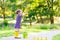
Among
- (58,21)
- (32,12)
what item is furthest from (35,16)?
(58,21)

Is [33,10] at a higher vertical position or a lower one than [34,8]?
lower

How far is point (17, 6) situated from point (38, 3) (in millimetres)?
2932

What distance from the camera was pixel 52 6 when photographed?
32.7 metres

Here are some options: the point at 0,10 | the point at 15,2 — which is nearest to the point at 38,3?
the point at 15,2

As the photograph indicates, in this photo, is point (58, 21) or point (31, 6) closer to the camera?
point (31, 6)

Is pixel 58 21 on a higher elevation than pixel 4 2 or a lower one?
lower

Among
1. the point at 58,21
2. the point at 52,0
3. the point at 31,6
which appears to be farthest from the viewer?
the point at 58,21

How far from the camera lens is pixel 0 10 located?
31.9 metres

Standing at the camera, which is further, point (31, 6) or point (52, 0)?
point (52, 0)

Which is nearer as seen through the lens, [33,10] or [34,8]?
[34,8]

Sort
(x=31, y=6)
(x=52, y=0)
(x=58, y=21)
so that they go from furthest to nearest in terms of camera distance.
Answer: (x=58, y=21) < (x=52, y=0) < (x=31, y=6)

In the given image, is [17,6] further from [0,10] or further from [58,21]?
[58,21]

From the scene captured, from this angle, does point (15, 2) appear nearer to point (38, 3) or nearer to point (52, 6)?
point (38, 3)

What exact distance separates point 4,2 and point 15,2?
70.7 inches
